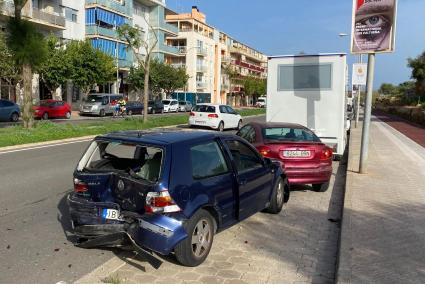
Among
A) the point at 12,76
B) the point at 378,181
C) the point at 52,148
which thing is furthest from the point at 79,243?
the point at 12,76

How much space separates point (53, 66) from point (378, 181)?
108 feet

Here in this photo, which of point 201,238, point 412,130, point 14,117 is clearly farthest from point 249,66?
point 201,238

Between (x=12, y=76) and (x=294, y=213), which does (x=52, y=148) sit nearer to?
(x=294, y=213)

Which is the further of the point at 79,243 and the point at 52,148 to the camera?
the point at 52,148

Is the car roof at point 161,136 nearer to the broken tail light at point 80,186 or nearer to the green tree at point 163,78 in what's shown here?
the broken tail light at point 80,186

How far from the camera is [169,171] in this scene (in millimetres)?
4676

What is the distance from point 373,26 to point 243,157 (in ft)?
20.4

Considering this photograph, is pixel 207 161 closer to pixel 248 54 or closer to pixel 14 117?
pixel 14 117

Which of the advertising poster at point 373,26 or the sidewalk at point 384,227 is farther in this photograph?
the advertising poster at point 373,26

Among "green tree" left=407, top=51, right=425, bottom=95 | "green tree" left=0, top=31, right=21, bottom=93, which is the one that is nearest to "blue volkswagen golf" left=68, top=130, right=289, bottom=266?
"green tree" left=0, top=31, right=21, bottom=93

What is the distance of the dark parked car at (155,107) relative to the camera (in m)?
47.7

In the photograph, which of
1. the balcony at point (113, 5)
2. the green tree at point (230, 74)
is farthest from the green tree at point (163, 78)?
the green tree at point (230, 74)

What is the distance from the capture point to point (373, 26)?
10.6 meters

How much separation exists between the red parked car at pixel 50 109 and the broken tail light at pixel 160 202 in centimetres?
2954
